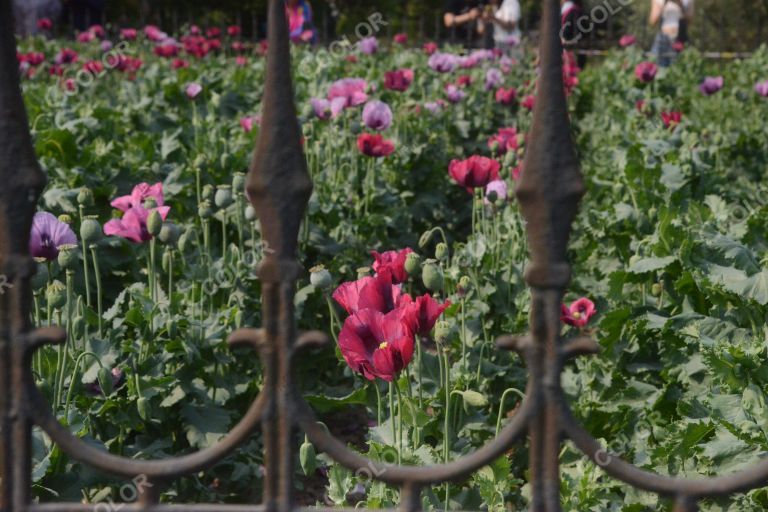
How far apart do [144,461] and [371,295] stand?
67 centimetres

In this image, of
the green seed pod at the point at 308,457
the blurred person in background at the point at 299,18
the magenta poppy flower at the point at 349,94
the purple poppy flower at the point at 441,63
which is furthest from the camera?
the blurred person in background at the point at 299,18

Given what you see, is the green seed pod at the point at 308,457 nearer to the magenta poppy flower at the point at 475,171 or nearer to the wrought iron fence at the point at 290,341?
the wrought iron fence at the point at 290,341

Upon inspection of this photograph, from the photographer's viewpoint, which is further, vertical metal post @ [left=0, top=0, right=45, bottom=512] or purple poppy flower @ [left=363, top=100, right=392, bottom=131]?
purple poppy flower @ [left=363, top=100, right=392, bottom=131]

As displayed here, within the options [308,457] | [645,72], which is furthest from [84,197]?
[645,72]

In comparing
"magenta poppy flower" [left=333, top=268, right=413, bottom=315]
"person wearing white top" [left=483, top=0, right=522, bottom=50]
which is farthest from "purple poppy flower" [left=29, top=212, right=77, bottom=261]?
"person wearing white top" [left=483, top=0, right=522, bottom=50]

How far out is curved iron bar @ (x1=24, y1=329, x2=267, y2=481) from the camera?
1.04m

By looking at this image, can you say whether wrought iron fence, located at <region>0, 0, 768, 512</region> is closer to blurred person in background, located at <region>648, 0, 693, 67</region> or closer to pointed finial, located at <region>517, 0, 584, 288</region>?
pointed finial, located at <region>517, 0, 584, 288</region>

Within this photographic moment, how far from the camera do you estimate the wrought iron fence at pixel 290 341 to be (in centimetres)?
104

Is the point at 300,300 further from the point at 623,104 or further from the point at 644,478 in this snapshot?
the point at 623,104

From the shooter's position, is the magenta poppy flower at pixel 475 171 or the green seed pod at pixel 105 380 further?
the magenta poppy flower at pixel 475 171

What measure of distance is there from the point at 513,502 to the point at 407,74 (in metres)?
3.48

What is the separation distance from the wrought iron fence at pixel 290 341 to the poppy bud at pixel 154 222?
1383 millimetres

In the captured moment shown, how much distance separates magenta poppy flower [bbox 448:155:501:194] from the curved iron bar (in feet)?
7.52

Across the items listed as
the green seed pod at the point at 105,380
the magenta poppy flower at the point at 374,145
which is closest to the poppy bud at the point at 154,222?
the green seed pod at the point at 105,380
